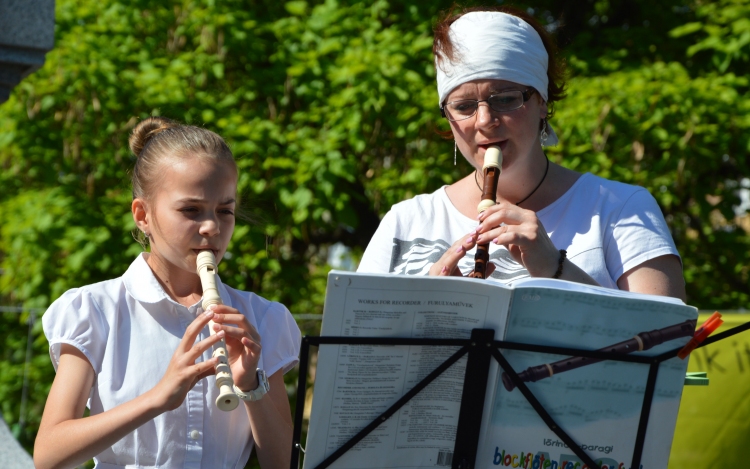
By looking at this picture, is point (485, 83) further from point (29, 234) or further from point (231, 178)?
point (29, 234)

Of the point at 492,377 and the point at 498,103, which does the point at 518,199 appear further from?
the point at 492,377

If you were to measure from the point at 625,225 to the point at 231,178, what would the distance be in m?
1.04

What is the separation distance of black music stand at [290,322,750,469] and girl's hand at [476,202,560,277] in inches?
13.8

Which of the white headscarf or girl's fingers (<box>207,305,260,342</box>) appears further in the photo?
the white headscarf

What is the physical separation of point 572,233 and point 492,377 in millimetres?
673

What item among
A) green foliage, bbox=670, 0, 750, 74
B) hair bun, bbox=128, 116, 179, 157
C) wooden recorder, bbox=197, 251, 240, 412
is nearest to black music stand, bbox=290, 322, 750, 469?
wooden recorder, bbox=197, 251, 240, 412

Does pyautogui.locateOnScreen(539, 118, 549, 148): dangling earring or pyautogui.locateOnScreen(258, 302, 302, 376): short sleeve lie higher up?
pyautogui.locateOnScreen(539, 118, 549, 148): dangling earring

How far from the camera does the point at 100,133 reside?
4816mm

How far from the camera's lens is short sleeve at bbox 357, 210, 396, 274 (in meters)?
2.36

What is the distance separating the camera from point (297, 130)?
4805 millimetres

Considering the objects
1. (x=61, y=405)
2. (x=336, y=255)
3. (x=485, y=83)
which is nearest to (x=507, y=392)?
(x=485, y=83)

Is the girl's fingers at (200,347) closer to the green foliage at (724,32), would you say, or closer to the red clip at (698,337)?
the red clip at (698,337)

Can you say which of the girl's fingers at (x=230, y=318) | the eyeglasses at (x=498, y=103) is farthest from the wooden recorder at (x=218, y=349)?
the eyeglasses at (x=498, y=103)

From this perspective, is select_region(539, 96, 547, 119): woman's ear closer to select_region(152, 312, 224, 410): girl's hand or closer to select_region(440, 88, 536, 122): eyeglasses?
select_region(440, 88, 536, 122): eyeglasses
